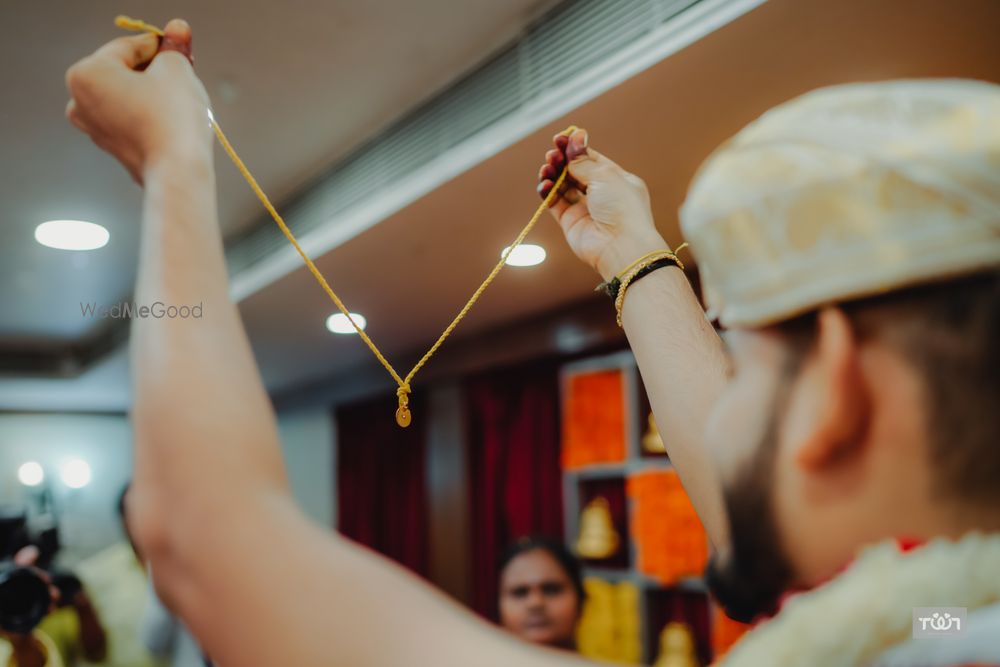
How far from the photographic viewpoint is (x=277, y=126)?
2.61m

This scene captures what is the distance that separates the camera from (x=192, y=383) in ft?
1.39

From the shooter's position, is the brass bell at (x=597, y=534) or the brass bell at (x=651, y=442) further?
the brass bell at (x=597, y=534)

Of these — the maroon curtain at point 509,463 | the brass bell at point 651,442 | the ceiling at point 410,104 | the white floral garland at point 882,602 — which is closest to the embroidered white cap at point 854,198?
the white floral garland at point 882,602

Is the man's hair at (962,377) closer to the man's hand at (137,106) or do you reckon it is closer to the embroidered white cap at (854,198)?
the embroidered white cap at (854,198)

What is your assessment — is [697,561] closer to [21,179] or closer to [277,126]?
[277,126]

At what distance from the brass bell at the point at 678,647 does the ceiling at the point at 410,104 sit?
158 cm

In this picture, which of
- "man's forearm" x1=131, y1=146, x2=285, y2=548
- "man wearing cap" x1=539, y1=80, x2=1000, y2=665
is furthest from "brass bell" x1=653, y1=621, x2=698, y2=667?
"man's forearm" x1=131, y1=146, x2=285, y2=548

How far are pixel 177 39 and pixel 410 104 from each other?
2005mm

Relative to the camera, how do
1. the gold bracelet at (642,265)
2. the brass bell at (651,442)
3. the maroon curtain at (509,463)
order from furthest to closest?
the maroon curtain at (509,463) → the brass bell at (651,442) → the gold bracelet at (642,265)

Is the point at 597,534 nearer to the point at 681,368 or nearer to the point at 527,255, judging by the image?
the point at 527,255

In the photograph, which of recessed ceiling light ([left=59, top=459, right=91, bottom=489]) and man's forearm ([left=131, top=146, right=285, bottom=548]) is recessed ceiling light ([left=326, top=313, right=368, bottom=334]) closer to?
man's forearm ([left=131, top=146, right=285, bottom=548])

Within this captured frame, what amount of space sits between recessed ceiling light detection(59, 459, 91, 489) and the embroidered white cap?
7928 mm

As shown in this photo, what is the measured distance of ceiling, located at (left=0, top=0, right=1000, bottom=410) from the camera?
1.72 metres

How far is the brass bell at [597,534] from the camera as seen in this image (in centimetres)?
391
